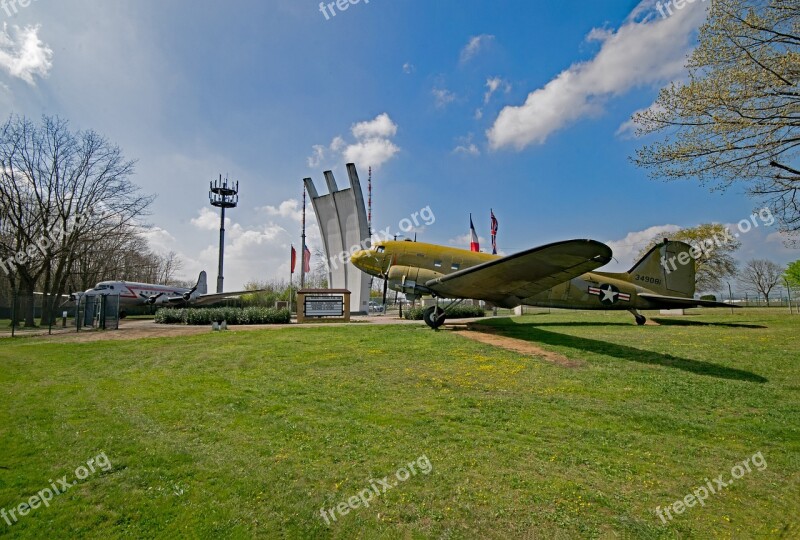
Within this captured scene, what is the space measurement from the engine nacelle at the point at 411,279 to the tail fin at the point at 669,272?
11.2 meters

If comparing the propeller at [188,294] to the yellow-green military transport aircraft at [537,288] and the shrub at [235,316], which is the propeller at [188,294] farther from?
the yellow-green military transport aircraft at [537,288]

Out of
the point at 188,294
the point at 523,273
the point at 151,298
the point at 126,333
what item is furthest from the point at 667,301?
the point at 188,294

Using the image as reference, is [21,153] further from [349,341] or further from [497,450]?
[497,450]

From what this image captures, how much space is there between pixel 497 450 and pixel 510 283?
32.6ft

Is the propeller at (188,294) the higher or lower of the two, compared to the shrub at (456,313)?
higher

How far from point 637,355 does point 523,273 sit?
4250mm

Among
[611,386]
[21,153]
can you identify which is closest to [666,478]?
[611,386]

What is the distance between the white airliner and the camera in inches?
1491

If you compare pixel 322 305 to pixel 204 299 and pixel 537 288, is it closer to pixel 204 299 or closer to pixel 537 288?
pixel 537 288

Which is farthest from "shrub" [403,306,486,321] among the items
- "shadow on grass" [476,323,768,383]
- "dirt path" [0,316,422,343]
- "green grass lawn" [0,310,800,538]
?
"green grass lawn" [0,310,800,538]

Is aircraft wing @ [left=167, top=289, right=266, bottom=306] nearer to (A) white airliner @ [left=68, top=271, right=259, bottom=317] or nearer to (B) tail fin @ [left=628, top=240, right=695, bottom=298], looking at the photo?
(A) white airliner @ [left=68, top=271, right=259, bottom=317]

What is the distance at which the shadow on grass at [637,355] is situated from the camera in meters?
8.84

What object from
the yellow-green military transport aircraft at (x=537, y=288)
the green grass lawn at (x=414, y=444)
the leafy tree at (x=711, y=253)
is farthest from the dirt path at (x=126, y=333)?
the leafy tree at (x=711, y=253)

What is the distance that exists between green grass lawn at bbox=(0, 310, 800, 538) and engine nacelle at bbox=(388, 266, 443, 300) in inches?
280
